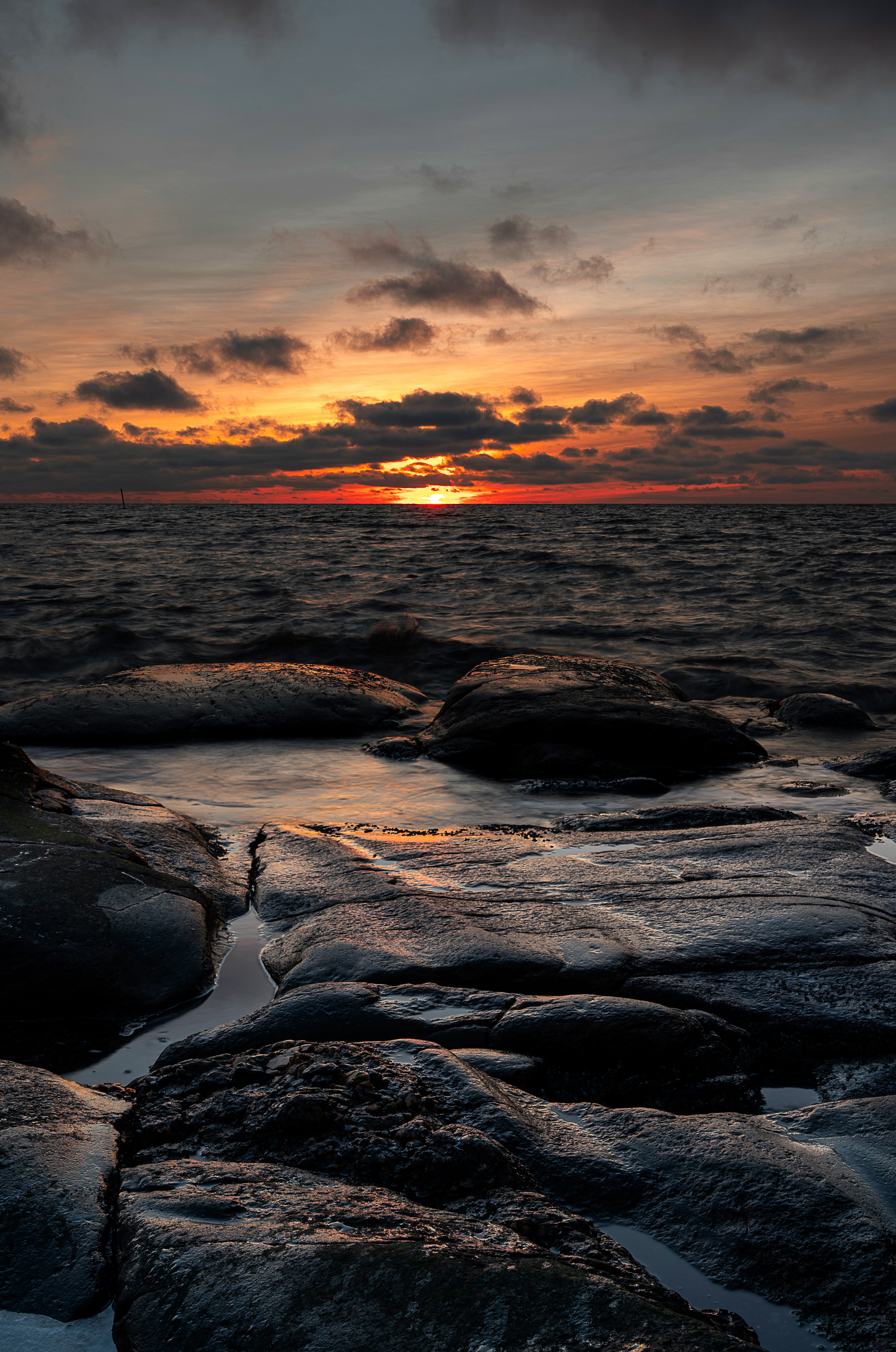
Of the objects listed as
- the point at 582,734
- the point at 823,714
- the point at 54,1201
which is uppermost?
the point at 54,1201

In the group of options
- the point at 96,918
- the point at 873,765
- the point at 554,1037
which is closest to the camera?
the point at 554,1037

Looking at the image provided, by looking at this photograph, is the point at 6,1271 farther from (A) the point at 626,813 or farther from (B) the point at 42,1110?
(A) the point at 626,813

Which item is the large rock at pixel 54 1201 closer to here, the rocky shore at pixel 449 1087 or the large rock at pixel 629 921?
the rocky shore at pixel 449 1087

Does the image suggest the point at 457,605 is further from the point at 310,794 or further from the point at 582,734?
the point at 310,794

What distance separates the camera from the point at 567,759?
20.4 feet

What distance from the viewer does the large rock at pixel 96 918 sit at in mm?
2818

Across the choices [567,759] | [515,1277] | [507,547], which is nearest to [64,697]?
[567,759]

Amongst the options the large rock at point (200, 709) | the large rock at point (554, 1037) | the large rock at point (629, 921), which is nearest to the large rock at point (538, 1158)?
the large rock at point (554, 1037)

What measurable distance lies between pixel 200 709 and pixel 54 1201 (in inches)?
235

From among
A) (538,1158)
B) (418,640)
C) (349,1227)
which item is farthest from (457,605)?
(349,1227)

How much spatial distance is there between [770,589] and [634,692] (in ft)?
43.1

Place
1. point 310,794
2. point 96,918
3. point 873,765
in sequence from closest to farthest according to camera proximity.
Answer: point 96,918 < point 310,794 < point 873,765

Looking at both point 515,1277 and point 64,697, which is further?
point 64,697

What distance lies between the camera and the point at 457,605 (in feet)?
55.2
